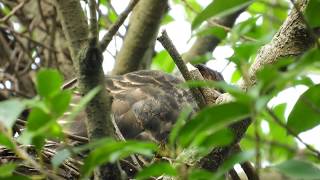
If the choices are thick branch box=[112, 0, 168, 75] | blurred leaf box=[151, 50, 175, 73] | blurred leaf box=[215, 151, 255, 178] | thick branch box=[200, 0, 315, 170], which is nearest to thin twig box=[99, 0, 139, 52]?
thick branch box=[200, 0, 315, 170]

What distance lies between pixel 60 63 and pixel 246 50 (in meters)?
1.80

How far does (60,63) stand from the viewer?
2580mm

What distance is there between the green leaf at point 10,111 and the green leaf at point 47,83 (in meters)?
0.04

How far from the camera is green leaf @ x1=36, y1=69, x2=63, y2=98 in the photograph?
77cm

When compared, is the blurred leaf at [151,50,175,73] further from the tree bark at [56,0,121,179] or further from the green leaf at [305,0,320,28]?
the green leaf at [305,0,320,28]

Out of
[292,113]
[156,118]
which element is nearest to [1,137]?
[292,113]

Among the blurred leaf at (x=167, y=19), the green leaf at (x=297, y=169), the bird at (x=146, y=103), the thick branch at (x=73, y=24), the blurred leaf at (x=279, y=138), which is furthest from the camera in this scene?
the blurred leaf at (x=167, y=19)

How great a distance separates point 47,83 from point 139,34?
152cm

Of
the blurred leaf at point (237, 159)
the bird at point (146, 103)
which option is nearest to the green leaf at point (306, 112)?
the blurred leaf at point (237, 159)

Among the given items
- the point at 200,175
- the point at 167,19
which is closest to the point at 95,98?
the point at 200,175

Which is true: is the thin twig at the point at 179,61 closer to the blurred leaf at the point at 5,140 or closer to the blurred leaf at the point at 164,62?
the blurred leaf at the point at 5,140

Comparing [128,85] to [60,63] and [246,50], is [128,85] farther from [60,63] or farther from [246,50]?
[246,50]

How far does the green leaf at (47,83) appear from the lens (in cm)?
77

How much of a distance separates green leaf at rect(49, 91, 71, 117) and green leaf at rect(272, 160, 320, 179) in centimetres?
25
